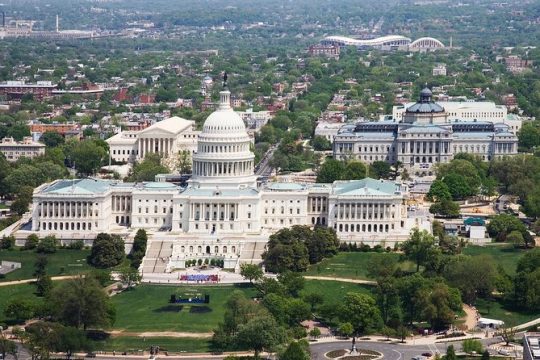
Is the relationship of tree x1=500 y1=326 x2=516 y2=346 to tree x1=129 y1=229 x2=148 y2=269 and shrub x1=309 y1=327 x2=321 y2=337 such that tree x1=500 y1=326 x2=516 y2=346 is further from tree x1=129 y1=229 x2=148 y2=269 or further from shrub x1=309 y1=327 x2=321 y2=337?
tree x1=129 y1=229 x2=148 y2=269

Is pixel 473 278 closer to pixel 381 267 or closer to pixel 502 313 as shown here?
pixel 502 313

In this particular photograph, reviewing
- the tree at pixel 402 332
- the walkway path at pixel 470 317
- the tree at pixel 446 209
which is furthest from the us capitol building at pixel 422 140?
the tree at pixel 402 332

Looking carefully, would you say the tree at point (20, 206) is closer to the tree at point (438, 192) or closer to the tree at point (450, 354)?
the tree at point (438, 192)

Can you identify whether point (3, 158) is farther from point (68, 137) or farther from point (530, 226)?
point (530, 226)

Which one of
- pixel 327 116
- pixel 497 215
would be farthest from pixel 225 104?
pixel 327 116

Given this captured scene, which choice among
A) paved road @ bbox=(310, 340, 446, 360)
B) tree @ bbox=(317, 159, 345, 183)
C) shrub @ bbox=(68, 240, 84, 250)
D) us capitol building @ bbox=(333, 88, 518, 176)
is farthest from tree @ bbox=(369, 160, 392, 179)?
paved road @ bbox=(310, 340, 446, 360)

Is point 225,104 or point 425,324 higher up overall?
point 225,104
